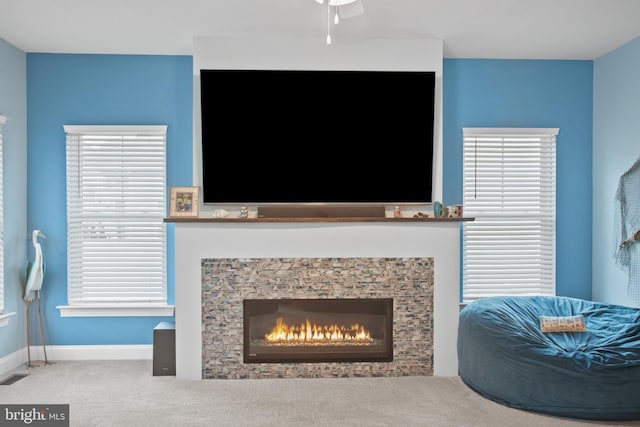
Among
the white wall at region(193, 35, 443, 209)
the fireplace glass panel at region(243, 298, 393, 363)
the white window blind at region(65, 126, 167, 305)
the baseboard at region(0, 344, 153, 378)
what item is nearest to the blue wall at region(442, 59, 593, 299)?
the white wall at region(193, 35, 443, 209)

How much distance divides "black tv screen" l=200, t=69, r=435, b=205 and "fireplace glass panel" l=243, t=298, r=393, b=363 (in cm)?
85

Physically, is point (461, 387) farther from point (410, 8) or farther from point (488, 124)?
point (410, 8)

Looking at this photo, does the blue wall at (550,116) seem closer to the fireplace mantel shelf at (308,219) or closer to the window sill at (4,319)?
the fireplace mantel shelf at (308,219)

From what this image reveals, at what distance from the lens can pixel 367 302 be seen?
13.2ft

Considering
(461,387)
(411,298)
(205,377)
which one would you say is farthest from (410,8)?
(205,377)

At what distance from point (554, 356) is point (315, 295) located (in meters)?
1.77

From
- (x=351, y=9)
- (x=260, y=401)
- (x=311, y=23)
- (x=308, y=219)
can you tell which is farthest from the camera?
(x=308, y=219)

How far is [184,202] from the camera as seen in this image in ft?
13.3

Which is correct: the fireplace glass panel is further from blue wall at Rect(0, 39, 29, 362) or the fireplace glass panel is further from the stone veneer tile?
blue wall at Rect(0, 39, 29, 362)

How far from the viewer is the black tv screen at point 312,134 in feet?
13.1

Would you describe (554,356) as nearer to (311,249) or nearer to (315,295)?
(315,295)

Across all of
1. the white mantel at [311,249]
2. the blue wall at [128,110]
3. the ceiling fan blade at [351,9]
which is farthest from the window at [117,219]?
the ceiling fan blade at [351,9]

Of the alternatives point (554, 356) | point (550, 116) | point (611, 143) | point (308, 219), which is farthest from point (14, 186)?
point (611, 143)

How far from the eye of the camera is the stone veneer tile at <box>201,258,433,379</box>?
3.95 m
